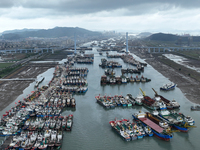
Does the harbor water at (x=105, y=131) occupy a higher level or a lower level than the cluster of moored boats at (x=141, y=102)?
lower

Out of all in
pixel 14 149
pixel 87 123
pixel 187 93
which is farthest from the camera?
pixel 187 93

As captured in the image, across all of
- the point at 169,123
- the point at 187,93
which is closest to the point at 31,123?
the point at 169,123

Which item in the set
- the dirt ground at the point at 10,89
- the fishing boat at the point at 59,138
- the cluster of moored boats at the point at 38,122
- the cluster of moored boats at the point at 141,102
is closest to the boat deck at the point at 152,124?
the cluster of moored boats at the point at 141,102

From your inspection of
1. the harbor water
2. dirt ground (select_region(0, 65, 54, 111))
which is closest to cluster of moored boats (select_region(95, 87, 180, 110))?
the harbor water

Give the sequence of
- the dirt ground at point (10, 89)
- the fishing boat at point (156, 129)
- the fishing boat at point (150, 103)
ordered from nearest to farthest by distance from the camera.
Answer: the fishing boat at point (156, 129), the fishing boat at point (150, 103), the dirt ground at point (10, 89)

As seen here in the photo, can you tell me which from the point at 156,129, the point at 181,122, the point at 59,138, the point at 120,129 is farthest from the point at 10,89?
the point at 181,122

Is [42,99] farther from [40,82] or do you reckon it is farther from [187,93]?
[187,93]

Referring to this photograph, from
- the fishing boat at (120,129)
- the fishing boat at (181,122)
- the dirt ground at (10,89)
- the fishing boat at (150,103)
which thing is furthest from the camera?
the dirt ground at (10,89)

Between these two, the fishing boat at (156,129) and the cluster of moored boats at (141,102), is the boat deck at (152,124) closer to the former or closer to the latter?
the fishing boat at (156,129)
